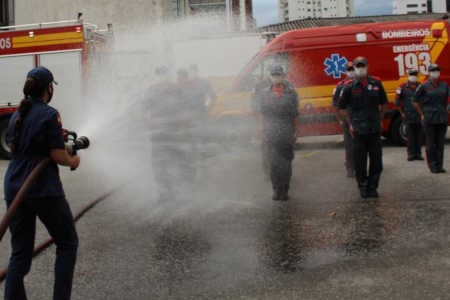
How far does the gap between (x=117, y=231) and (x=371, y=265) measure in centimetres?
284

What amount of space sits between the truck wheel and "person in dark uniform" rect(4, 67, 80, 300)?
10.3 meters

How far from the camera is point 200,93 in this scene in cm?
842

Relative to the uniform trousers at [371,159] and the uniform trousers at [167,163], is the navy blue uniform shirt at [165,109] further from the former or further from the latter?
the uniform trousers at [371,159]

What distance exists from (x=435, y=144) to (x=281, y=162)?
326 cm

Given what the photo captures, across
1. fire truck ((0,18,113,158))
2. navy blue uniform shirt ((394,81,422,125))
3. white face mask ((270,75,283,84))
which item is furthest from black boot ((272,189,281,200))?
fire truck ((0,18,113,158))

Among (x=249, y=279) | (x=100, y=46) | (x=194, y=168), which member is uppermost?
(x=100, y=46)

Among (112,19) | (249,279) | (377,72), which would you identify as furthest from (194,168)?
(112,19)

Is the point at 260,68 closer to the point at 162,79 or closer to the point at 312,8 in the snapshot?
the point at 162,79

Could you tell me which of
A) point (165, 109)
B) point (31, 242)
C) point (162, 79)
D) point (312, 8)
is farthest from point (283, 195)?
point (312, 8)

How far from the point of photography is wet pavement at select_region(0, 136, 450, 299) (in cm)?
419

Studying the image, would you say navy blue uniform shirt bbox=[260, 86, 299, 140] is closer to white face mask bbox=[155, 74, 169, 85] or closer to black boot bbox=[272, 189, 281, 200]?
black boot bbox=[272, 189, 281, 200]

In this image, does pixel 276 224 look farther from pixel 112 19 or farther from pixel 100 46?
pixel 112 19

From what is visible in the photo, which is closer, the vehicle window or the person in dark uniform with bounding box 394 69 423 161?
the person in dark uniform with bounding box 394 69 423 161

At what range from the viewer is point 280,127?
7293 mm
